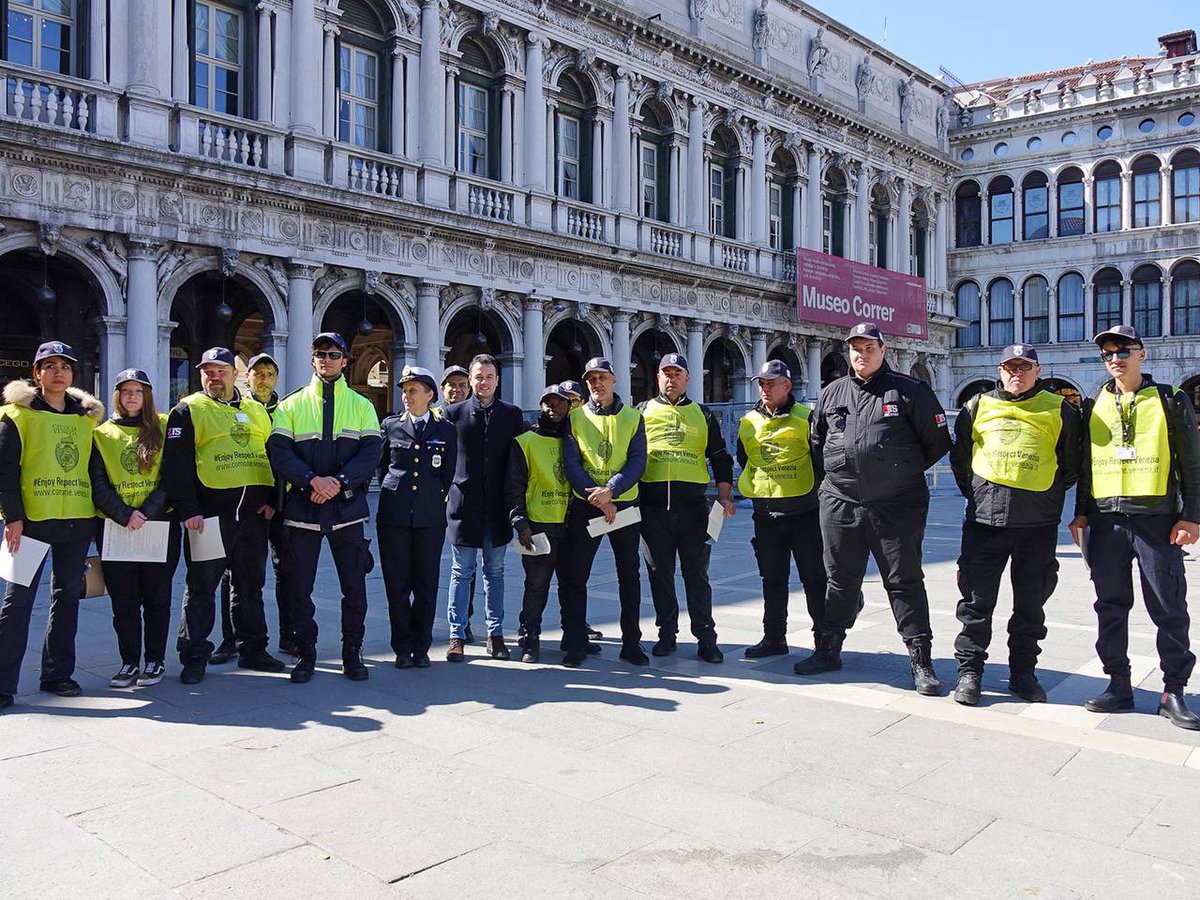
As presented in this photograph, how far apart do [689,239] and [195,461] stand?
22.0 metres

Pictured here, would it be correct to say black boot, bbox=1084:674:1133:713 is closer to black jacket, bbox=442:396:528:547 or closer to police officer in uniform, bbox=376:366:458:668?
black jacket, bbox=442:396:528:547

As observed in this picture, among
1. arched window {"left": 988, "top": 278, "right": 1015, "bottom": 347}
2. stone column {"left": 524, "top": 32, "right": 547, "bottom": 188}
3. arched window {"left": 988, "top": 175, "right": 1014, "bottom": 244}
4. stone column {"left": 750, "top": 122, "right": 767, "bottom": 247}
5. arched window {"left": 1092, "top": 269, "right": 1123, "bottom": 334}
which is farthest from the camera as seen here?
arched window {"left": 988, "top": 278, "right": 1015, "bottom": 347}

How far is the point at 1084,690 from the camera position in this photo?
20.1 feet

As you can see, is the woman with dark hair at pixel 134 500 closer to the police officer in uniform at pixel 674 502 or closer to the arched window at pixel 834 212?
the police officer in uniform at pixel 674 502

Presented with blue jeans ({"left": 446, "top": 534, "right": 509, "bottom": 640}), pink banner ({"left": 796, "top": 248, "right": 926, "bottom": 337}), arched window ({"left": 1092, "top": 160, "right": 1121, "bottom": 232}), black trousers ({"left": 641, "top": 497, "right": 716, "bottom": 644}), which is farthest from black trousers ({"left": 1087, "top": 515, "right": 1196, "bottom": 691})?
arched window ({"left": 1092, "top": 160, "right": 1121, "bottom": 232})

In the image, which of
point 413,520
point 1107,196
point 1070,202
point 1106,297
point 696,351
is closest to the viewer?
point 413,520

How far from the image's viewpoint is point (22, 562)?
18.8ft

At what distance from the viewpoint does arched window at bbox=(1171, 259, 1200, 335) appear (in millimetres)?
36656

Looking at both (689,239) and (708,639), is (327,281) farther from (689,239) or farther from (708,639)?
(708,639)

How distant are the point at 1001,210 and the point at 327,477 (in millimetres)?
39150

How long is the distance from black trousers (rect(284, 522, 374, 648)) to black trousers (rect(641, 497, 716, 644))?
193 centimetres

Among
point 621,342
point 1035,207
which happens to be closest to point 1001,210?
point 1035,207

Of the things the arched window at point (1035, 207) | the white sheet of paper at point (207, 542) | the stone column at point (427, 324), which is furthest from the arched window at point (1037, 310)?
the white sheet of paper at point (207, 542)

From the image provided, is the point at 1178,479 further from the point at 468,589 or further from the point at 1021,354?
the point at 468,589
